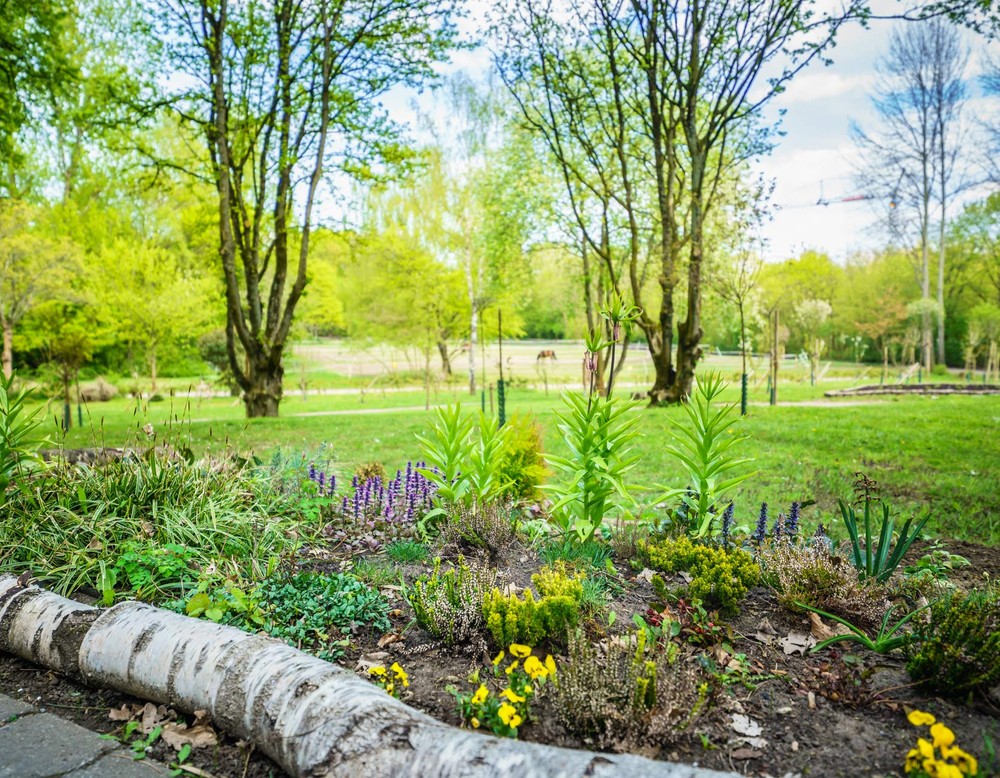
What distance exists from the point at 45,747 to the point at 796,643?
292cm

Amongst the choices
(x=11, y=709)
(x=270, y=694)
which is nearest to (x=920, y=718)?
(x=270, y=694)

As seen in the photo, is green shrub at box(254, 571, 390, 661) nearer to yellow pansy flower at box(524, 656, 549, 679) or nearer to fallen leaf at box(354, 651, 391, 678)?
fallen leaf at box(354, 651, 391, 678)

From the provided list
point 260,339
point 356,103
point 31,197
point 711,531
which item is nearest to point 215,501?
point 711,531

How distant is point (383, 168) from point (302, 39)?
112 inches

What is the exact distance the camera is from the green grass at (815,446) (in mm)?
5055

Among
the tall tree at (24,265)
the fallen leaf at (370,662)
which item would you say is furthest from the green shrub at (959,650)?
the tall tree at (24,265)

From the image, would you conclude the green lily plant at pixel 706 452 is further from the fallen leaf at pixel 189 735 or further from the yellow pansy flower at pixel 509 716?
the fallen leaf at pixel 189 735

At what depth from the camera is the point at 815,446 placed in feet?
26.2

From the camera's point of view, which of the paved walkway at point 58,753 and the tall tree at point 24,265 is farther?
the tall tree at point 24,265

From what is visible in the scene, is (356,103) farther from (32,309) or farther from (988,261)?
(988,261)

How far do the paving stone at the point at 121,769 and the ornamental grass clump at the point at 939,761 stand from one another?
2.27 m

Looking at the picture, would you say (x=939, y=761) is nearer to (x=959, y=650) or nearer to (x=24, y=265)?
(x=959, y=650)

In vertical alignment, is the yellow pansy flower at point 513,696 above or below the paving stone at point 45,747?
above

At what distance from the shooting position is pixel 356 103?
1255cm
